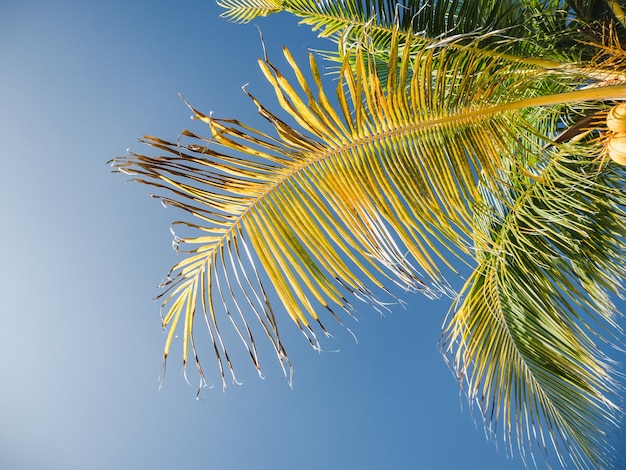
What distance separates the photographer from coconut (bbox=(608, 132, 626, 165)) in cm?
111

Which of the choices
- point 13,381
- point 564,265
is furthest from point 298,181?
point 13,381

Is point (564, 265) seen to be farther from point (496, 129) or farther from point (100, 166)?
point (100, 166)

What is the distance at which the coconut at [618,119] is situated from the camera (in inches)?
42.6

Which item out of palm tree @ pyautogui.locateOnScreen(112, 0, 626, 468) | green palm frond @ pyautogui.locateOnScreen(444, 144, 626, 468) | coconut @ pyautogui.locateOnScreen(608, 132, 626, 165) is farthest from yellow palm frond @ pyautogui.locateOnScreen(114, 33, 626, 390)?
green palm frond @ pyautogui.locateOnScreen(444, 144, 626, 468)

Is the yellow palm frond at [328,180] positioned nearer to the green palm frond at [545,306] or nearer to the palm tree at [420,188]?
the palm tree at [420,188]

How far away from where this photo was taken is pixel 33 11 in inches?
110

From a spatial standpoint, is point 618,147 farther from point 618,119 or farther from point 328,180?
point 328,180

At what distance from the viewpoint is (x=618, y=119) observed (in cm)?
109

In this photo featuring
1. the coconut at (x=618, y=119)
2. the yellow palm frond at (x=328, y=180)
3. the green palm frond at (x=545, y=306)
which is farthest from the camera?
the green palm frond at (x=545, y=306)

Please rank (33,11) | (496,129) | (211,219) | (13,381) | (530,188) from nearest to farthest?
1. (211,219)
2. (496,129)
3. (530,188)
4. (33,11)
5. (13,381)

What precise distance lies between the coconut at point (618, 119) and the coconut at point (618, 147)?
14 mm

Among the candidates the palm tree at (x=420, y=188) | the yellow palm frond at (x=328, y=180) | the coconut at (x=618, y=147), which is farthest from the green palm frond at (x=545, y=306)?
the yellow palm frond at (x=328, y=180)

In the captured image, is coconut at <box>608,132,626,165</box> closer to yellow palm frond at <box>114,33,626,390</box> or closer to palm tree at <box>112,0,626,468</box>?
palm tree at <box>112,0,626,468</box>

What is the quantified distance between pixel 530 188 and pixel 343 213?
774 mm
